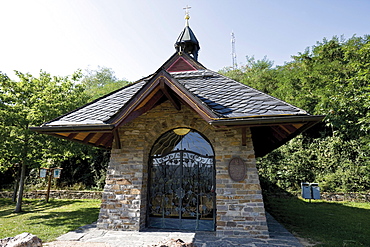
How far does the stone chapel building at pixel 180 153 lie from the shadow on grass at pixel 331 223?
1.74 m

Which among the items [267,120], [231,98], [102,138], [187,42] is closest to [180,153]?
[231,98]

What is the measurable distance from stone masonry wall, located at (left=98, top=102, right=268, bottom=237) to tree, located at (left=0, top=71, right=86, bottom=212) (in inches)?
172

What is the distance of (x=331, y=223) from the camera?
22.6 ft

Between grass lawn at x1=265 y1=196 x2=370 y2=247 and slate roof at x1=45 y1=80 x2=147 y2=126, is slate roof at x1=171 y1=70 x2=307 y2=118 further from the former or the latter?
grass lawn at x1=265 y1=196 x2=370 y2=247

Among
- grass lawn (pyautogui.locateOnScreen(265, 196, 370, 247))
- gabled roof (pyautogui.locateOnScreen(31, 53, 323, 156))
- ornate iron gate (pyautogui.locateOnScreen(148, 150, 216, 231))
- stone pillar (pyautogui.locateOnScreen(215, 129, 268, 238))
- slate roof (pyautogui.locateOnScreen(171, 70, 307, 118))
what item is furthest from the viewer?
ornate iron gate (pyautogui.locateOnScreen(148, 150, 216, 231))

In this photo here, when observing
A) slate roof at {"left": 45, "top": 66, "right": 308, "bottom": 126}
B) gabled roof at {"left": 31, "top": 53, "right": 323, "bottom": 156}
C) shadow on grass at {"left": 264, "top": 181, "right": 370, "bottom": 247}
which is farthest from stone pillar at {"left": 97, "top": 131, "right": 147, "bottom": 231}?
shadow on grass at {"left": 264, "top": 181, "right": 370, "bottom": 247}

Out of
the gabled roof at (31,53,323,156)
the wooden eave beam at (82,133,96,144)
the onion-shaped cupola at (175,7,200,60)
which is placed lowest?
the wooden eave beam at (82,133,96,144)

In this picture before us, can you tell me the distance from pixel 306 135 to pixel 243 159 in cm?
1091

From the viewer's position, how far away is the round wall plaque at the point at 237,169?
5156mm

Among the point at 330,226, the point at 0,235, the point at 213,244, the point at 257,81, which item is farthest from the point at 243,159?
the point at 257,81

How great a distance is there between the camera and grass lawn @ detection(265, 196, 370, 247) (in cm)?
522

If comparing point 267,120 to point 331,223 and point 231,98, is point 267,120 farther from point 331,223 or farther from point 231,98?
point 331,223

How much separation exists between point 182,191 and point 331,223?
482cm

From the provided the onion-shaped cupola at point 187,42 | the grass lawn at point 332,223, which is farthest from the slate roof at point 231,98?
the grass lawn at point 332,223
